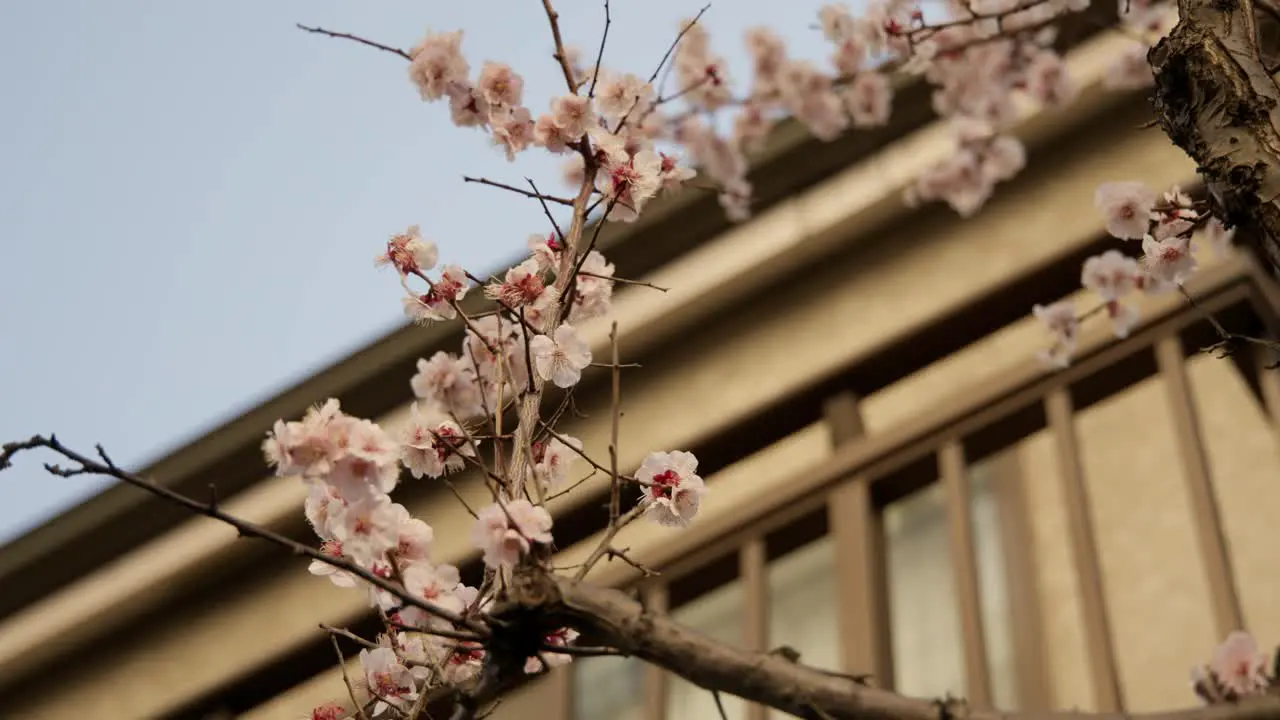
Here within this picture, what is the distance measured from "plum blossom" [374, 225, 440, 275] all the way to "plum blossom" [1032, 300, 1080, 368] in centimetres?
132

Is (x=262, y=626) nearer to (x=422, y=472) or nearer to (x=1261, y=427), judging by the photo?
(x=422, y=472)

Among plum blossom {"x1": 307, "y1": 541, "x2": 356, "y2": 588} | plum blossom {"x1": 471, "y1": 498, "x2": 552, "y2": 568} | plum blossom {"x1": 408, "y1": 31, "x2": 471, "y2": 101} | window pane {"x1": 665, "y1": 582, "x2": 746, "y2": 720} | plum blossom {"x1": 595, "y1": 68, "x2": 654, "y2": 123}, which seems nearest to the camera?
plum blossom {"x1": 471, "y1": 498, "x2": 552, "y2": 568}

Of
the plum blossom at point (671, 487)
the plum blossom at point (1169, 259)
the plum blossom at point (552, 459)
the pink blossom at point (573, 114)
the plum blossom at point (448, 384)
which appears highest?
the pink blossom at point (573, 114)

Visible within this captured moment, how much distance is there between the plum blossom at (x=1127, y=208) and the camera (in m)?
2.00

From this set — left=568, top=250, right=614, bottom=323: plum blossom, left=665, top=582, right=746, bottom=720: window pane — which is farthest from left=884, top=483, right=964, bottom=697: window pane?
left=568, top=250, right=614, bottom=323: plum blossom

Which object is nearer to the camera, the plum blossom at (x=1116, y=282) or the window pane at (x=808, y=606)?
the plum blossom at (x=1116, y=282)

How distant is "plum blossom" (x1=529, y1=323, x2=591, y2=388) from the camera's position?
1.54 m

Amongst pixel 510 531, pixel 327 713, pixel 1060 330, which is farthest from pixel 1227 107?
pixel 1060 330

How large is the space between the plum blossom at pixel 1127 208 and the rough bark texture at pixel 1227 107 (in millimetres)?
544

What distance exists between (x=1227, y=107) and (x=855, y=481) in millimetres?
1426

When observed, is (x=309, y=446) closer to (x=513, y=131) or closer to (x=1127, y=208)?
(x=513, y=131)

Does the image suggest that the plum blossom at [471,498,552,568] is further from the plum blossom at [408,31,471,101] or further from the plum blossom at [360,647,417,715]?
the plum blossom at [408,31,471,101]

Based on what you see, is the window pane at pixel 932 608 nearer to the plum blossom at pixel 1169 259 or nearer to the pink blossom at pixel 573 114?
the plum blossom at pixel 1169 259

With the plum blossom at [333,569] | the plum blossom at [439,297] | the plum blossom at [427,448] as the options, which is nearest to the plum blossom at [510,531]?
the plum blossom at [333,569]
